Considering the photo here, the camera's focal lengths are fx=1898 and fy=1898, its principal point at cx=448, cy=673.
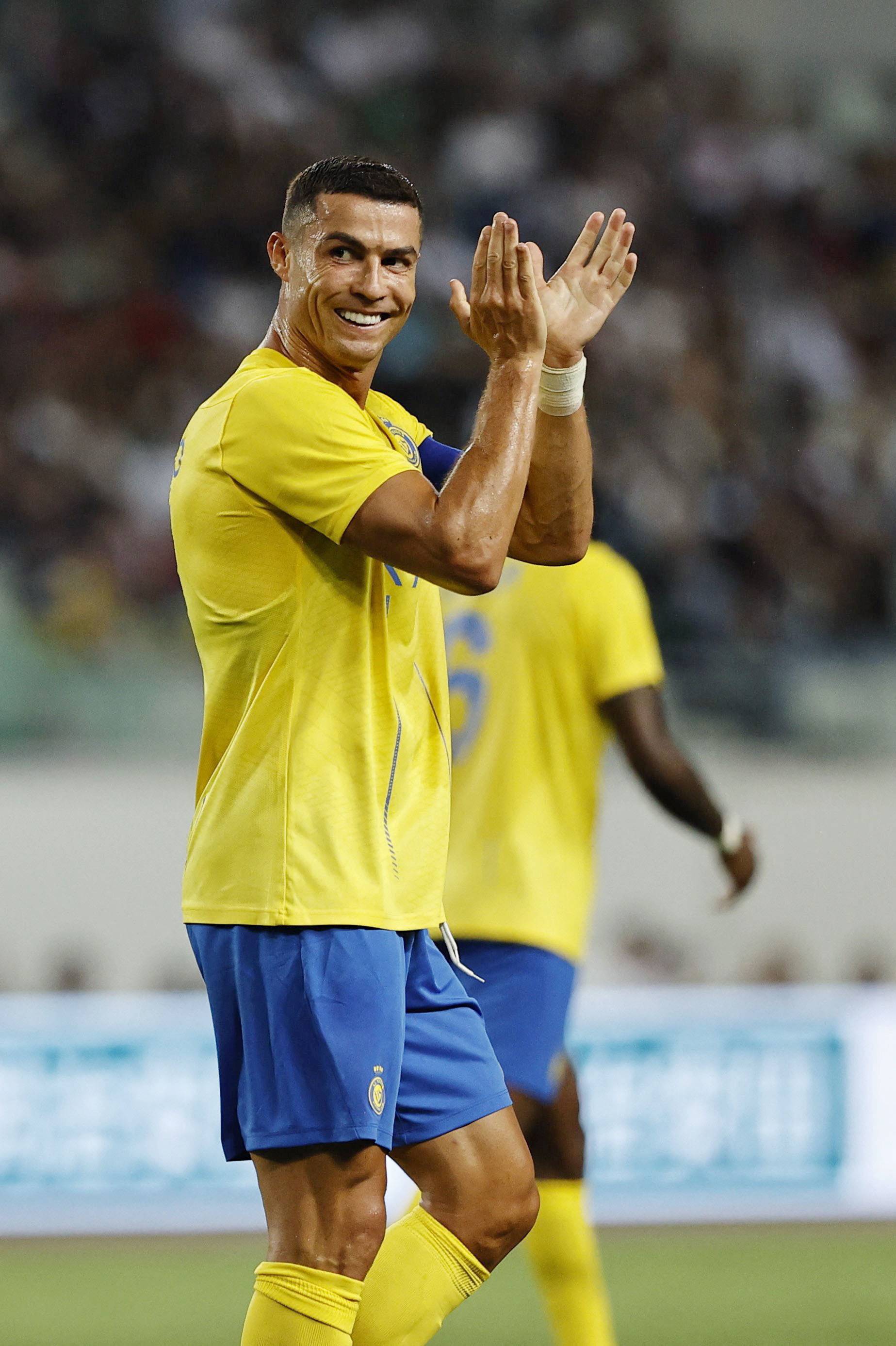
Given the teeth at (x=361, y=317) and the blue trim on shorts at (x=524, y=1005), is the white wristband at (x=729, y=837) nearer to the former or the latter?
the blue trim on shorts at (x=524, y=1005)

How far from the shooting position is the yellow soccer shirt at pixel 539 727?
12.5 ft

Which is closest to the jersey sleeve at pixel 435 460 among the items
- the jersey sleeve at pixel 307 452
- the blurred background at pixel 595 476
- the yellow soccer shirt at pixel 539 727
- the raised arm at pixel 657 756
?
the jersey sleeve at pixel 307 452

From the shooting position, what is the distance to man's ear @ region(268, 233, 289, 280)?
273 centimetres

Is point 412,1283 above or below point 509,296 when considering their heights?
below

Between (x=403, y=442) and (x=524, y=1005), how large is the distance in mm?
1348

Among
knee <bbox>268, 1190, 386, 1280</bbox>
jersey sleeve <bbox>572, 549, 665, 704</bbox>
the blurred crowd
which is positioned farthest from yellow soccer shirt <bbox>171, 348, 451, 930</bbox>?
the blurred crowd

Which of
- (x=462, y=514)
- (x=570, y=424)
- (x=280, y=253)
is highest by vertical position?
(x=280, y=253)

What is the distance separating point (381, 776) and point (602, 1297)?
1.60 meters

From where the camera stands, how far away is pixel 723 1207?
5.99 metres

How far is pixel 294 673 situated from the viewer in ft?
8.35

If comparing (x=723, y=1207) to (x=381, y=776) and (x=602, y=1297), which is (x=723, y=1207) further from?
(x=381, y=776)

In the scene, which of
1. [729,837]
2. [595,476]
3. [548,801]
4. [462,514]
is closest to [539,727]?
[548,801]

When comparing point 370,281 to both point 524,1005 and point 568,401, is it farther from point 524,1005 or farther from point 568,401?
point 524,1005

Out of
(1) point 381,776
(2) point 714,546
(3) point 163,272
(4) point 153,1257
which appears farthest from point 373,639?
(3) point 163,272
